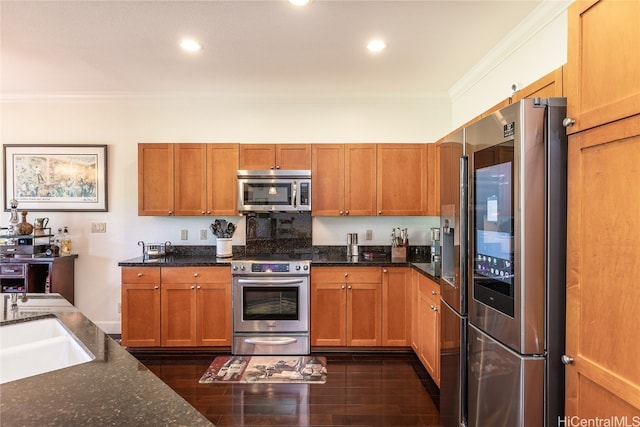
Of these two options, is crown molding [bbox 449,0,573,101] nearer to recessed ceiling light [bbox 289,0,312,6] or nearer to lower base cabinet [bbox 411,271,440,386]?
recessed ceiling light [bbox 289,0,312,6]

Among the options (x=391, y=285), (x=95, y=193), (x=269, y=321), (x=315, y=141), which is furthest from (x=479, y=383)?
(x=95, y=193)

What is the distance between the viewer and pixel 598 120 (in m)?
1.09

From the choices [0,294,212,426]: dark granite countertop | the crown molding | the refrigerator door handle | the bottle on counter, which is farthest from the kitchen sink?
the bottle on counter

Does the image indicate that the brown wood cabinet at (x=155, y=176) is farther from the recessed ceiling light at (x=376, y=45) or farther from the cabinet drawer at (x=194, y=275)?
the recessed ceiling light at (x=376, y=45)

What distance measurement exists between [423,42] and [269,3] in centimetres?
121


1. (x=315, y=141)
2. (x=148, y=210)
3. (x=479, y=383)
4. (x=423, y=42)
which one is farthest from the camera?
(x=315, y=141)

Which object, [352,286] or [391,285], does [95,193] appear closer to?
[352,286]

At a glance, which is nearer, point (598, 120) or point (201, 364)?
point (598, 120)

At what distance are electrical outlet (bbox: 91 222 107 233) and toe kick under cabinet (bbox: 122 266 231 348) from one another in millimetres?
881

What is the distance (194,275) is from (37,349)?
7.07ft

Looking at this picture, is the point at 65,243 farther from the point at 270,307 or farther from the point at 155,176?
the point at 270,307

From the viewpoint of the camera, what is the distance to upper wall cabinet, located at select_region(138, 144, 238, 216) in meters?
3.62

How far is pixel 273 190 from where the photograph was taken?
3.60 m

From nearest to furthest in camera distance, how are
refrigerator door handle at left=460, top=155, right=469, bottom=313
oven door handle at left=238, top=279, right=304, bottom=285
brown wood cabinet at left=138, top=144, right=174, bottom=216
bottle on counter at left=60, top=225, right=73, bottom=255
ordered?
refrigerator door handle at left=460, top=155, right=469, bottom=313 → oven door handle at left=238, top=279, right=304, bottom=285 → brown wood cabinet at left=138, top=144, right=174, bottom=216 → bottle on counter at left=60, top=225, right=73, bottom=255
